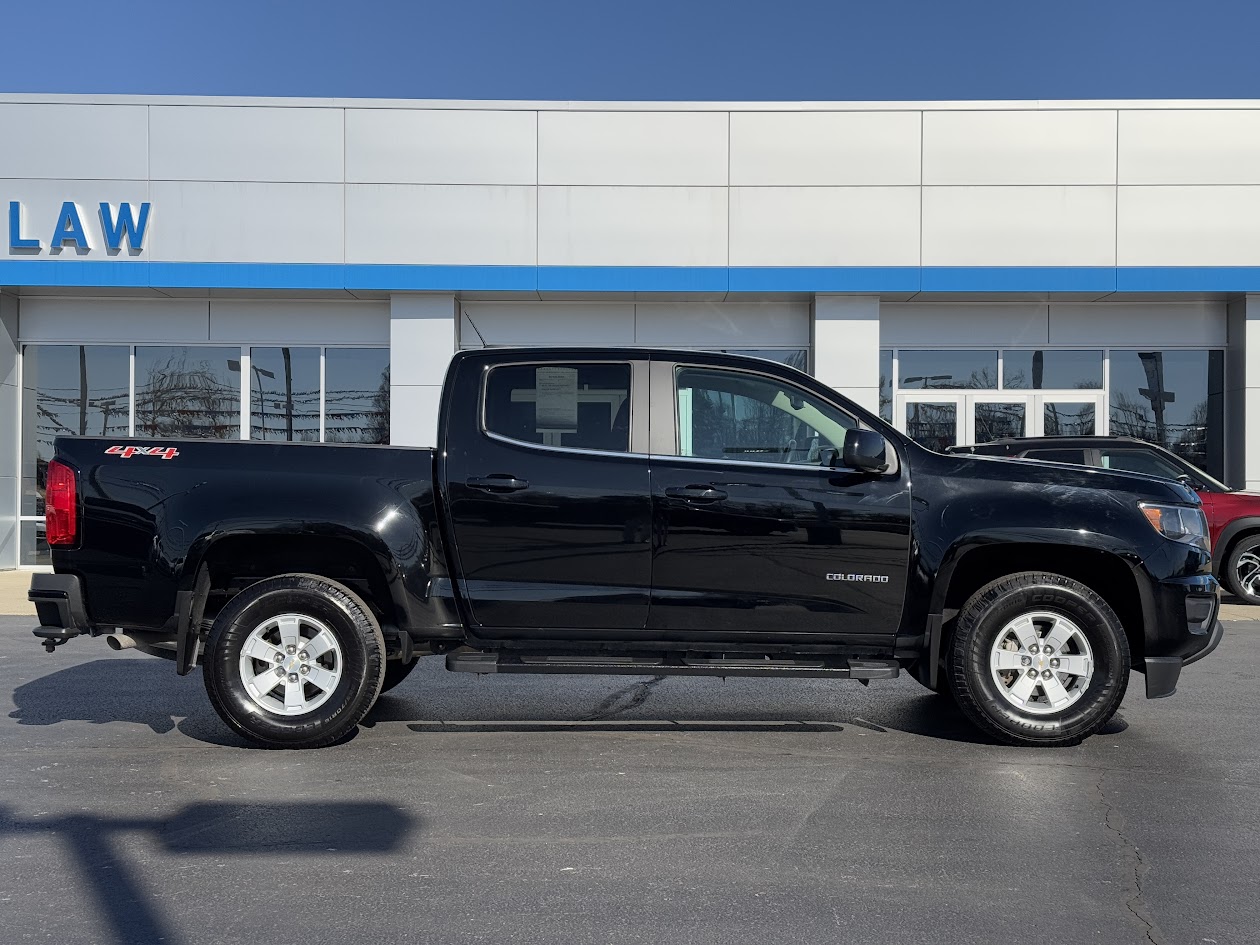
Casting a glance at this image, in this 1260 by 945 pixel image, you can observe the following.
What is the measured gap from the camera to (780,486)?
602 centimetres

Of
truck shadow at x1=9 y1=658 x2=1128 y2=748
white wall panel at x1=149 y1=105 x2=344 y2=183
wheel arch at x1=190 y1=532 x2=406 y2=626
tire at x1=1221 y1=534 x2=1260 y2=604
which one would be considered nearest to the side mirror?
truck shadow at x1=9 y1=658 x2=1128 y2=748

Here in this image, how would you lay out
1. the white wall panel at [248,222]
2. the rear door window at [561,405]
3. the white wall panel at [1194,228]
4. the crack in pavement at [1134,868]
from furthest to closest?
the white wall panel at [248,222] → the white wall panel at [1194,228] → the rear door window at [561,405] → the crack in pavement at [1134,868]

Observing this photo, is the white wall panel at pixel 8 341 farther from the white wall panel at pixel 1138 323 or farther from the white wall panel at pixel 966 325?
the white wall panel at pixel 1138 323

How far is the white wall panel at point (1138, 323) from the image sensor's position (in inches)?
671

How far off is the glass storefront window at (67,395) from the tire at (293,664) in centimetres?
1270

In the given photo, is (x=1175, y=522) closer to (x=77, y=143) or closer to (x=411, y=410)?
(x=411, y=410)

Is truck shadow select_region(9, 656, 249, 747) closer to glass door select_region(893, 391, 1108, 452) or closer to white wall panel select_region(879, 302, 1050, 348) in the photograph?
glass door select_region(893, 391, 1108, 452)

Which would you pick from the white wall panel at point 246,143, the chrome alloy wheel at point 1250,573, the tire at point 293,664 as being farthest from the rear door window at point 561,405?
the white wall panel at point 246,143

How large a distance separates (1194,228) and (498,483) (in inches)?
536

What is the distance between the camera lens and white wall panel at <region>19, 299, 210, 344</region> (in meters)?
17.3

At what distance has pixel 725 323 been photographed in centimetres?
1723

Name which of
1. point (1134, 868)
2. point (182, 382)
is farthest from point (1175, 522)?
point (182, 382)

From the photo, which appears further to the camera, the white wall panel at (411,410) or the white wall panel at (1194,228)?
the white wall panel at (411,410)

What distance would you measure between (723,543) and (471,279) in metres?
11.2
